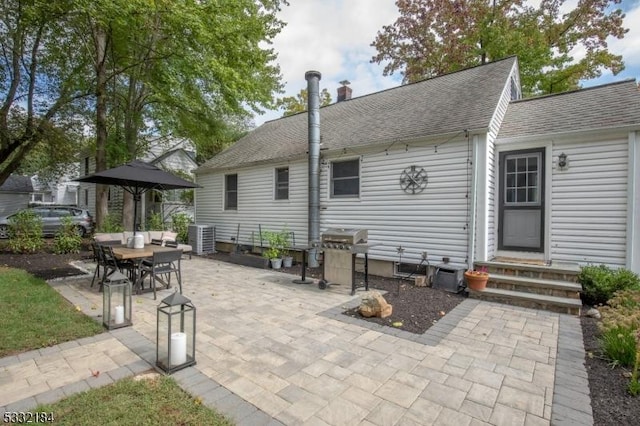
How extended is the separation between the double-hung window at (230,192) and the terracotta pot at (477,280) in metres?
8.35

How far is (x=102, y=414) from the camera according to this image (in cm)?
223

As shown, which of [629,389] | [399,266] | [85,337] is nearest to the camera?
[629,389]

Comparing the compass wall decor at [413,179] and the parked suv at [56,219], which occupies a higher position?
the compass wall decor at [413,179]

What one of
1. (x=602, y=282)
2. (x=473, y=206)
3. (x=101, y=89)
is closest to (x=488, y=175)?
(x=473, y=206)

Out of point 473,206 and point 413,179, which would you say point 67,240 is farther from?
point 473,206

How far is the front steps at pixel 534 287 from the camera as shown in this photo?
5.18 metres

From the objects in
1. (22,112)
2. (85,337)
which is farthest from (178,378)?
(22,112)

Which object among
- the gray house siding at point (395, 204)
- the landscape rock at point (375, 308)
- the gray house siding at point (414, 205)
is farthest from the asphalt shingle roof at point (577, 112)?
the landscape rock at point (375, 308)

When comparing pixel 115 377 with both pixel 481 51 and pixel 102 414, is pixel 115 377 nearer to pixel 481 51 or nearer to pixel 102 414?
pixel 102 414

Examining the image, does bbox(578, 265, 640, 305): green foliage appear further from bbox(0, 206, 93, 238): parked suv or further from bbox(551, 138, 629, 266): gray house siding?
bbox(0, 206, 93, 238): parked suv

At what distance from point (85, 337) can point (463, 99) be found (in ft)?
27.7

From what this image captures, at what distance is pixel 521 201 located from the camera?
675cm

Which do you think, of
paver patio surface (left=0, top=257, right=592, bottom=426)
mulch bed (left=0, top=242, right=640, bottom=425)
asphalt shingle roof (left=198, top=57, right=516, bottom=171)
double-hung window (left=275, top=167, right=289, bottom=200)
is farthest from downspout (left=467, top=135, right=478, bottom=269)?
double-hung window (left=275, top=167, right=289, bottom=200)

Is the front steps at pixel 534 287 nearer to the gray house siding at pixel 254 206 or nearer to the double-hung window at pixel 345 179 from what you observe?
the double-hung window at pixel 345 179
